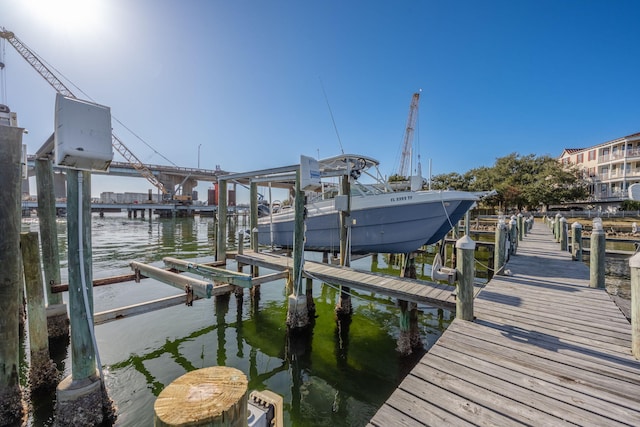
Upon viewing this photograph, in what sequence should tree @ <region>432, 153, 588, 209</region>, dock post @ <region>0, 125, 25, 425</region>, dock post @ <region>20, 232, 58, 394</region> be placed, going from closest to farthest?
dock post @ <region>0, 125, 25, 425</region>
dock post @ <region>20, 232, 58, 394</region>
tree @ <region>432, 153, 588, 209</region>

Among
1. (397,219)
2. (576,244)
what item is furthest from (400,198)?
(576,244)

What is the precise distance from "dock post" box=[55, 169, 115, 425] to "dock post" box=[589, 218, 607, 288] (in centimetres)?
799

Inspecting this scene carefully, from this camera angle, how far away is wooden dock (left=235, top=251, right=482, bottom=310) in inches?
195

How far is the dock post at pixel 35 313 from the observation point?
405cm

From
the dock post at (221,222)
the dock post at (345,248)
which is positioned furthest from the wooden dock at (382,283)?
the dock post at (221,222)

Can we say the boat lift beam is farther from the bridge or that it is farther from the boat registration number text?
the bridge

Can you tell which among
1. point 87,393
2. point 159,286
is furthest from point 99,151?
point 159,286

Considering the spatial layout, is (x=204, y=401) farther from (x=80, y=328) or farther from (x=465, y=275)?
(x=465, y=275)

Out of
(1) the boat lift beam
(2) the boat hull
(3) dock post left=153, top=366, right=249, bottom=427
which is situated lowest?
(1) the boat lift beam

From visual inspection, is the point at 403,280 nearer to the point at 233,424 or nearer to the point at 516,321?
the point at 516,321

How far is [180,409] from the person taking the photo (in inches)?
51.3

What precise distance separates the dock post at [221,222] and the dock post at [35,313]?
477cm

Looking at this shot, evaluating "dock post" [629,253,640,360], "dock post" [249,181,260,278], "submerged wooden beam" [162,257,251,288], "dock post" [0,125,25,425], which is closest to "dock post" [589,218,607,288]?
"dock post" [629,253,640,360]

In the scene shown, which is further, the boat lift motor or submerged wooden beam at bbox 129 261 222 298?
submerged wooden beam at bbox 129 261 222 298
